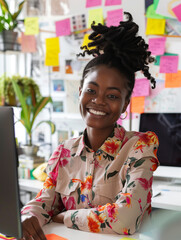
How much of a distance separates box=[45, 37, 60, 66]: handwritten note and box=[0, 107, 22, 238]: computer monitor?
1.96 meters

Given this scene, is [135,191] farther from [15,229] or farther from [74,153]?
[15,229]

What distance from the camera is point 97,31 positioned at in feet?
4.02

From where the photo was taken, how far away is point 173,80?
2.12 metres

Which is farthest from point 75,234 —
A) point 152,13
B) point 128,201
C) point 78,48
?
point 78,48

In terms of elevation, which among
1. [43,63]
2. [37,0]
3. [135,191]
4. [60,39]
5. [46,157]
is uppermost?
[37,0]

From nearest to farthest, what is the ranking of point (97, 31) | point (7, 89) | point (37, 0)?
point (97, 31), point (7, 89), point (37, 0)

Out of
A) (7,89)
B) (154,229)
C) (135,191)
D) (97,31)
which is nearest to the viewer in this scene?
(154,229)

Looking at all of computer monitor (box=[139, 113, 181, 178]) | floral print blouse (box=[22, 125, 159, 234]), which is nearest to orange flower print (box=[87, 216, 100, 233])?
floral print blouse (box=[22, 125, 159, 234])

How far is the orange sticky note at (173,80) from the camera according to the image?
210 centimetres

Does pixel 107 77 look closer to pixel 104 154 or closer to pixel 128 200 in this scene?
pixel 104 154

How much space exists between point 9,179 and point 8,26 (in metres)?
2.13

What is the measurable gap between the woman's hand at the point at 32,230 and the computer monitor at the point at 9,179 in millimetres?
230

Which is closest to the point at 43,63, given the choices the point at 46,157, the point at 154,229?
the point at 46,157

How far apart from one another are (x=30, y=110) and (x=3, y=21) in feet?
2.39
